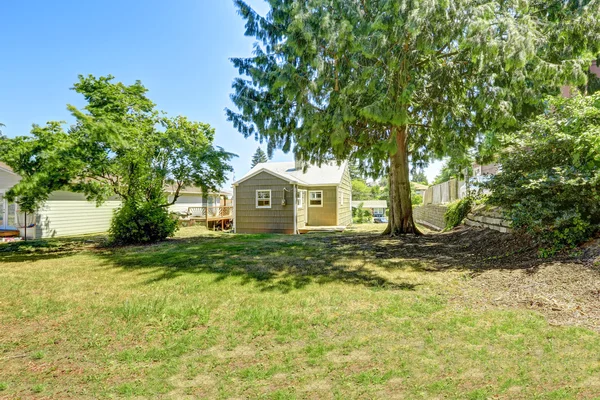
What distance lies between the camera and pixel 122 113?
10109 millimetres

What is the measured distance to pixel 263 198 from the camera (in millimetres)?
15992

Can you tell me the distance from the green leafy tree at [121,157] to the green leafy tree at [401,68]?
234cm

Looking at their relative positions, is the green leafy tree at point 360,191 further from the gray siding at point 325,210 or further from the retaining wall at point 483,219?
the retaining wall at point 483,219

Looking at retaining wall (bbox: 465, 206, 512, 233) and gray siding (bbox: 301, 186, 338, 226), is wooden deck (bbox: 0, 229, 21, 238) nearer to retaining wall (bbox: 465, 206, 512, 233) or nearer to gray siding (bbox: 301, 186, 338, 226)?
gray siding (bbox: 301, 186, 338, 226)

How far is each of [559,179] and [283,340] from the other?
504 centimetres

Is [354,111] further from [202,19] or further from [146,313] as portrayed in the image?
[146,313]

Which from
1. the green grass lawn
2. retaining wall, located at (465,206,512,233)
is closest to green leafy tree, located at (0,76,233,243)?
the green grass lawn

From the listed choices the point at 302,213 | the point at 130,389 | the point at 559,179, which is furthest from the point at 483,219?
the point at 302,213

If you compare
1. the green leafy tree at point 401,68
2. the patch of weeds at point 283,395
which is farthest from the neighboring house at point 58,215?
the patch of weeds at point 283,395

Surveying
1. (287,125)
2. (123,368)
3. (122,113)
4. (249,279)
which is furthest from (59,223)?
(123,368)

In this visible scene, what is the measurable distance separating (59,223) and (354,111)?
1477 centimetres

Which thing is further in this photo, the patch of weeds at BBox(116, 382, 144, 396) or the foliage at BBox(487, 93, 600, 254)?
the foliage at BBox(487, 93, 600, 254)

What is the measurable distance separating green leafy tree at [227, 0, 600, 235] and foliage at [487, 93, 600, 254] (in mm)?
1373

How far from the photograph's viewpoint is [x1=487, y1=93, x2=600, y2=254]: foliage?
199 inches
